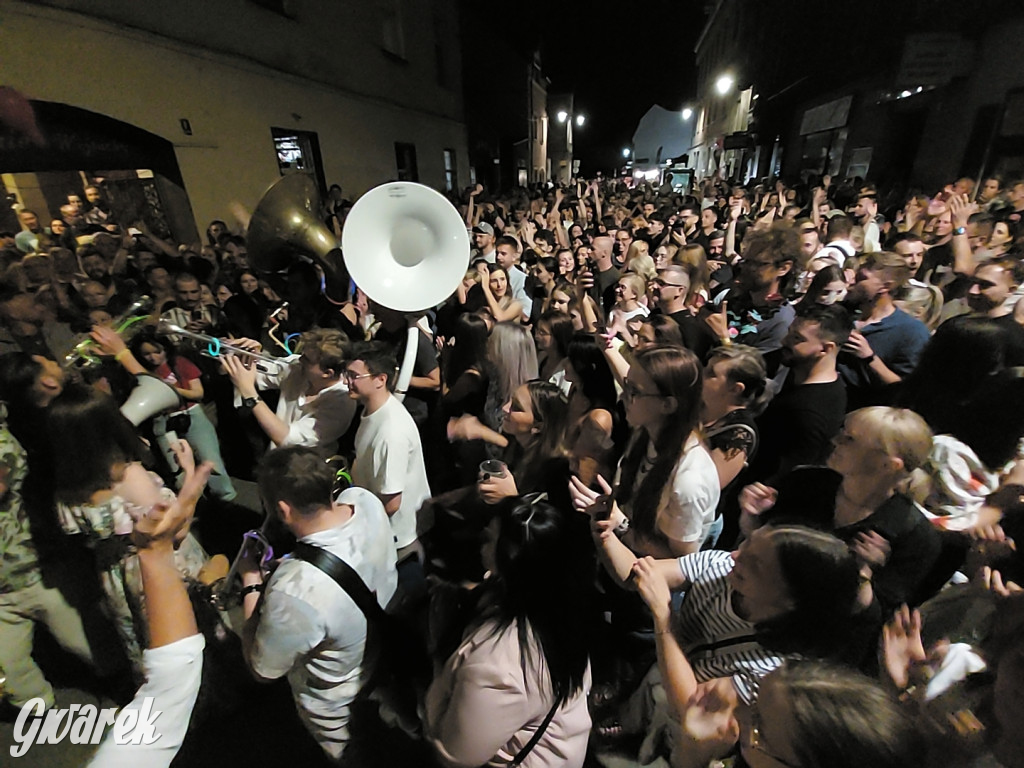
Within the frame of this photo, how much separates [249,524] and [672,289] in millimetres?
3361

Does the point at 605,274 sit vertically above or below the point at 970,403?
above

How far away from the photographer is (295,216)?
135 inches

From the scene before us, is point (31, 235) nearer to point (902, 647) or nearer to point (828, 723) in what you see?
point (828, 723)

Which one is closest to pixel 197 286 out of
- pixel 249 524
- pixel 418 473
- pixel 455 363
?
pixel 249 524

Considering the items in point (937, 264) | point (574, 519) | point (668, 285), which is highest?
point (668, 285)

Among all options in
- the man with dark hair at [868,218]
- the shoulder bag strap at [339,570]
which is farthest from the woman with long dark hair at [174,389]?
the man with dark hair at [868,218]

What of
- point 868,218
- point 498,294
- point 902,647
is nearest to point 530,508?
point 902,647

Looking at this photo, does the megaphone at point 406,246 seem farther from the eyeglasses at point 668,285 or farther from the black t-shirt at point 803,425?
the black t-shirt at point 803,425

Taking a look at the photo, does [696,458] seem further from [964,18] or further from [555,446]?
[964,18]

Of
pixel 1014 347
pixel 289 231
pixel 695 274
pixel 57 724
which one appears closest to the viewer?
pixel 57 724

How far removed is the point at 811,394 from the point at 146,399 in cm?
359

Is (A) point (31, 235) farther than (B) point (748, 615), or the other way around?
(A) point (31, 235)

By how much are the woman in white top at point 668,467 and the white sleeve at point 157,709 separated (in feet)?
4.37

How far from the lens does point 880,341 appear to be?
9.05 ft
